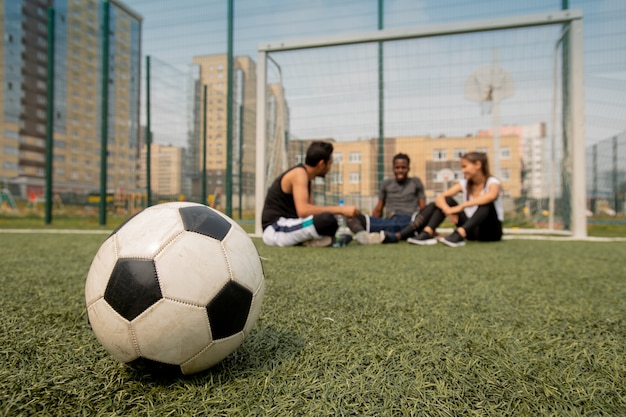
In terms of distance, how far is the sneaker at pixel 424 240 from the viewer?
458 cm

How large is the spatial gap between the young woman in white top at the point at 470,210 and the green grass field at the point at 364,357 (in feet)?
8.00

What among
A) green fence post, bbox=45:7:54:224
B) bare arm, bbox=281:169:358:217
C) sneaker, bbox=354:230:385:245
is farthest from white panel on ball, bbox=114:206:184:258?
green fence post, bbox=45:7:54:224

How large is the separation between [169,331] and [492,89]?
663 cm

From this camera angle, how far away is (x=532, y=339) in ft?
4.20

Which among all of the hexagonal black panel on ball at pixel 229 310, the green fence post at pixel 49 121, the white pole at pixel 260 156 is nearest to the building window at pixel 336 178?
the white pole at pixel 260 156

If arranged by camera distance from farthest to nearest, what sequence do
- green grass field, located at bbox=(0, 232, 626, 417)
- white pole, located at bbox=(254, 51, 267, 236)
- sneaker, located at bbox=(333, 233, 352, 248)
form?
1. white pole, located at bbox=(254, 51, 267, 236)
2. sneaker, located at bbox=(333, 233, 352, 248)
3. green grass field, located at bbox=(0, 232, 626, 417)

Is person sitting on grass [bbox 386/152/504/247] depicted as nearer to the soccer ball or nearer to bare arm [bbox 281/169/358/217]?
bare arm [bbox 281/169/358/217]

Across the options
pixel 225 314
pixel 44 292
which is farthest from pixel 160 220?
pixel 44 292

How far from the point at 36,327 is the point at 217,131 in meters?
7.46

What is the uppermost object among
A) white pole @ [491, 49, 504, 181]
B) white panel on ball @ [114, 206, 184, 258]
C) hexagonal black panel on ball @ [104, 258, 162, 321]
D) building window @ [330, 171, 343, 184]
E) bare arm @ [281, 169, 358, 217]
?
white pole @ [491, 49, 504, 181]

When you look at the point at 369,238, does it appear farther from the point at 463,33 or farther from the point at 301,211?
the point at 463,33

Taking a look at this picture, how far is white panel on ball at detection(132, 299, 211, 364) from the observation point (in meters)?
0.88

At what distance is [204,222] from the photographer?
1038 mm

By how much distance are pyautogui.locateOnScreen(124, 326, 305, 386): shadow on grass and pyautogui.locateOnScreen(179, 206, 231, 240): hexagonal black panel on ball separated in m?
0.35
